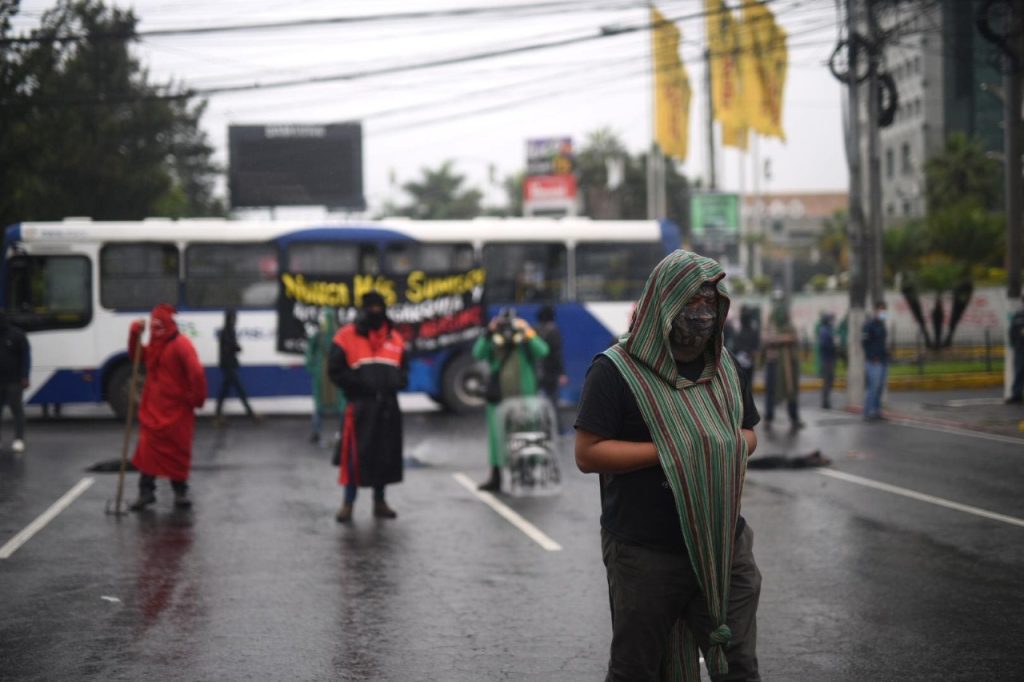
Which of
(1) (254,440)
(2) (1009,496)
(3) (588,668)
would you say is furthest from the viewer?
(1) (254,440)

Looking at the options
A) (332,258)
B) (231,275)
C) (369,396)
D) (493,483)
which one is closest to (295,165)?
(332,258)


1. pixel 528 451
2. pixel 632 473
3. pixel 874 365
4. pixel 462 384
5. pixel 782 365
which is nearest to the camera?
pixel 632 473

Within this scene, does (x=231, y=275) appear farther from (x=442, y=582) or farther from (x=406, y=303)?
(x=442, y=582)

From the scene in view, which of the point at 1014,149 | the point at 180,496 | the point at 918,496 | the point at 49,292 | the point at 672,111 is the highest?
the point at 672,111

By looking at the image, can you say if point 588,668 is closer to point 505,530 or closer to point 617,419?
point 617,419

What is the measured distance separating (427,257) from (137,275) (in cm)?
499

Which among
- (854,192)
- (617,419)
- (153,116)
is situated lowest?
(617,419)

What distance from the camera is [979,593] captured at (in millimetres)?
7613

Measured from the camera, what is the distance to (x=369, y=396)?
1019cm

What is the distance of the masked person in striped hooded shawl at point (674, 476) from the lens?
12.7 feet

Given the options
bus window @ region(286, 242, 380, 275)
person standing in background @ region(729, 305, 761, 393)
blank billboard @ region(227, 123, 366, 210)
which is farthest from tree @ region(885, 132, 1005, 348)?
bus window @ region(286, 242, 380, 275)

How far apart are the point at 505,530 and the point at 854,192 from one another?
45.7ft

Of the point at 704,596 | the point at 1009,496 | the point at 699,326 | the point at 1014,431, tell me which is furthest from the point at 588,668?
the point at 1014,431

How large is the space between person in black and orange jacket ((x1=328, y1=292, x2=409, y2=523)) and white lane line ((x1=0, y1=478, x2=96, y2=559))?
244 centimetres
